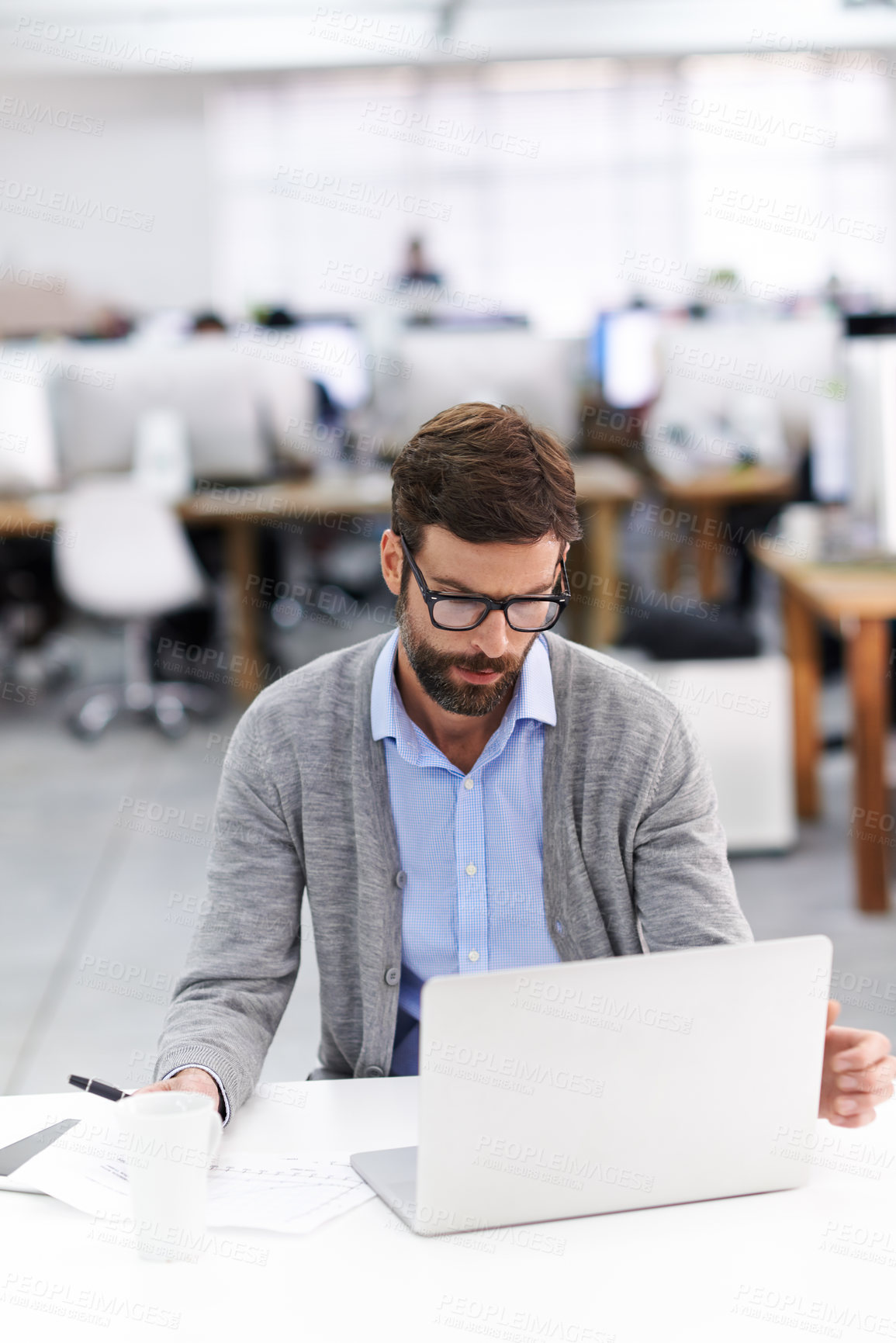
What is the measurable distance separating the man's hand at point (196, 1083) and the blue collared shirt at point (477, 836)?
265 mm

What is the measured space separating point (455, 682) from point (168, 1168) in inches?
21.4

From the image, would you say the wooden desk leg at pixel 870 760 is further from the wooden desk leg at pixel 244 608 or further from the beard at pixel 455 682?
the wooden desk leg at pixel 244 608

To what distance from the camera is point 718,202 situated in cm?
1160

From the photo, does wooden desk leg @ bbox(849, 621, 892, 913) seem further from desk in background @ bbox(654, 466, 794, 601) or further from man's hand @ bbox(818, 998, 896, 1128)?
desk in background @ bbox(654, 466, 794, 601)

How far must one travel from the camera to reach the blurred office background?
3533 millimetres

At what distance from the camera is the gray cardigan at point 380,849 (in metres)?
1.38

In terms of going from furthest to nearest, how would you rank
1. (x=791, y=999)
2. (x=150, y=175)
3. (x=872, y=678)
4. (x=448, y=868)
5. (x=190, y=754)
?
(x=150, y=175)
(x=190, y=754)
(x=872, y=678)
(x=448, y=868)
(x=791, y=999)

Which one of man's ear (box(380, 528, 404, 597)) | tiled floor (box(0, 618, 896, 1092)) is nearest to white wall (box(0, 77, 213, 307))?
tiled floor (box(0, 618, 896, 1092))

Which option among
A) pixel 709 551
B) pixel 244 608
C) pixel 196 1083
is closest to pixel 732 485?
pixel 709 551

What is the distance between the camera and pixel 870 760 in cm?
328

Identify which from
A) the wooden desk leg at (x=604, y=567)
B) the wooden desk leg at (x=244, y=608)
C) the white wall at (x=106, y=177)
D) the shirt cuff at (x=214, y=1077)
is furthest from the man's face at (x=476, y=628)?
the white wall at (x=106, y=177)

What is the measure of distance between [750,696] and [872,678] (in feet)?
1.47

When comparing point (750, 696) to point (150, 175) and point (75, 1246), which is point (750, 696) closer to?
point (75, 1246)

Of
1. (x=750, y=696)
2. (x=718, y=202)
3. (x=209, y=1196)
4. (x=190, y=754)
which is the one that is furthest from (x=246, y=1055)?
(x=718, y=202)
